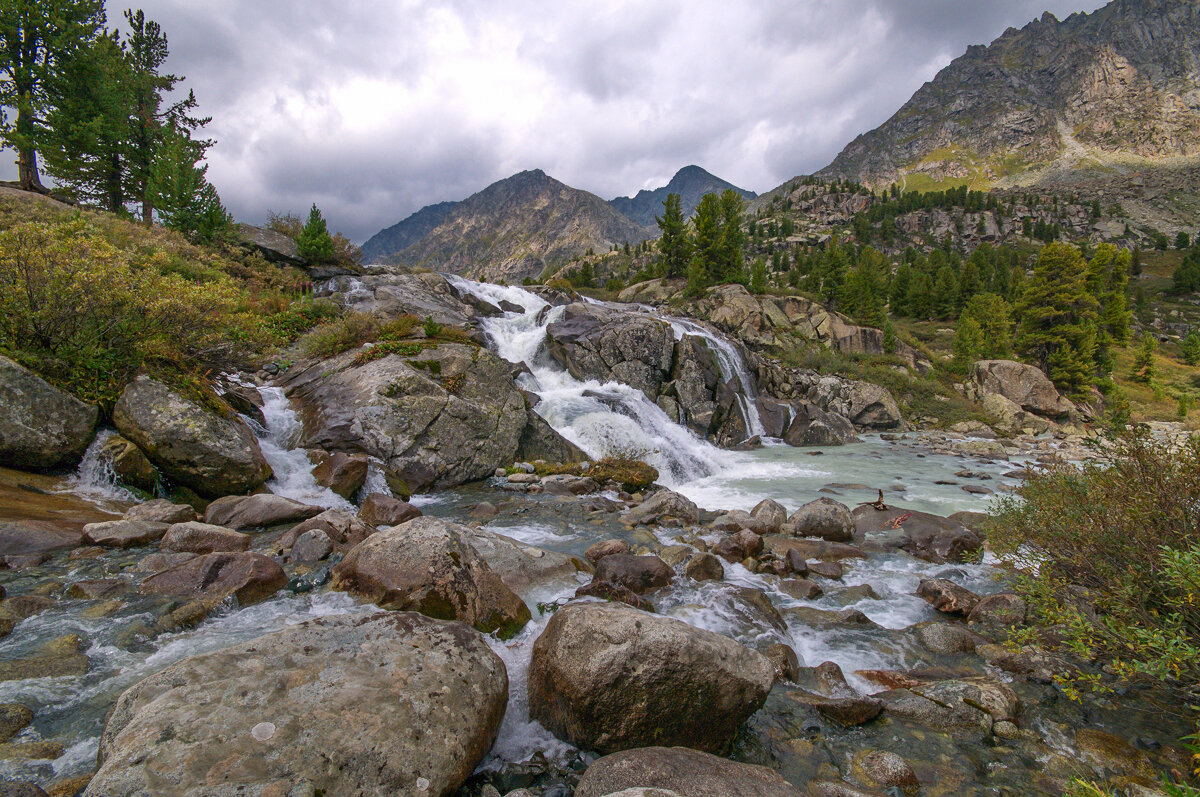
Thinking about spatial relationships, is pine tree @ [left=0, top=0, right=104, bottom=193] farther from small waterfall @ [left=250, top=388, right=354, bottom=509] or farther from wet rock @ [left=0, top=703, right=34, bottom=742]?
wet rock @ [left=0, top=703, right=34, bottom=742]

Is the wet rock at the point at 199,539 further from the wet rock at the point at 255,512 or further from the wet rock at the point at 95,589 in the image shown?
the wet rock at the point at 255,512

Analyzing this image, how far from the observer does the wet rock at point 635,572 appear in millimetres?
8078

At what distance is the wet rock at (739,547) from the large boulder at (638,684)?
5.10 metres

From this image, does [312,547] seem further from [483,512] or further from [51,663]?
[483,512]

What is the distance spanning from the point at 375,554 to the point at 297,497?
627 centimetres

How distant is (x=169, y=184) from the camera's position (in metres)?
27.0

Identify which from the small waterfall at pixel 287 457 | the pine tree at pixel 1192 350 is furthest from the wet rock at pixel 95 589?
the pine tree at pixel 1192 350

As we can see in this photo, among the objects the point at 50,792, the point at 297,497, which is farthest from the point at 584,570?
the point at 297,497

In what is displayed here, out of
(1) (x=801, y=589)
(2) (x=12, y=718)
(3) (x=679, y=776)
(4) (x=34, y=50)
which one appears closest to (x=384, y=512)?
(2) (x=12, y=718)

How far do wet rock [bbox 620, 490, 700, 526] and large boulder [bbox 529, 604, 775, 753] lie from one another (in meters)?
7.28

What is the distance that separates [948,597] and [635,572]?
A: 5.38 m

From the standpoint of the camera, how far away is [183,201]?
27.2 meters

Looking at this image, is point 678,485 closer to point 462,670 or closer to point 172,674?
point 462,670

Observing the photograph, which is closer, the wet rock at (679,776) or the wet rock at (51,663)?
the wet rock at (679,776)
